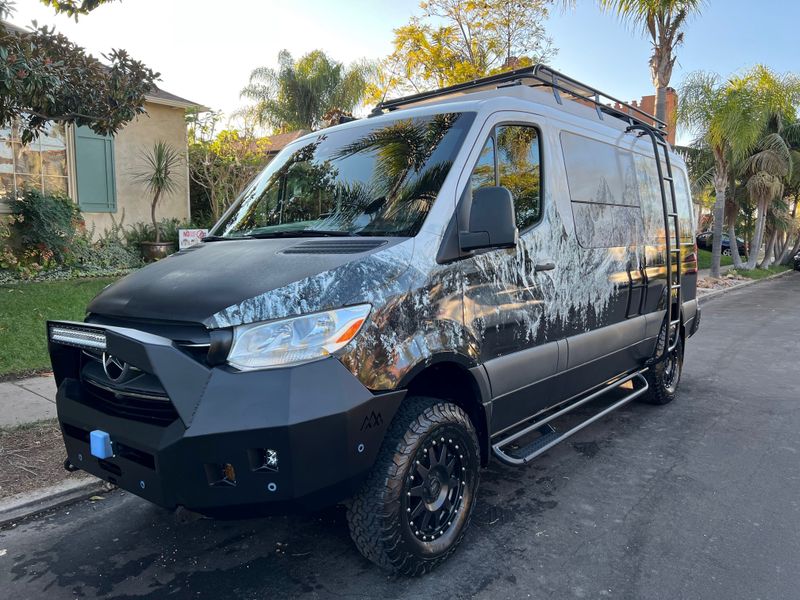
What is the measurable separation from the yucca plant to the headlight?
11285 mm

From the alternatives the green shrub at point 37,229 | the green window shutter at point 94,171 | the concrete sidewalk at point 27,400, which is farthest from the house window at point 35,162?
the concrete sidewalk at point 27,400

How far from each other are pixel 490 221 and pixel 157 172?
456 inches

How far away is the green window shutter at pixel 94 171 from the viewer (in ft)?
39.2

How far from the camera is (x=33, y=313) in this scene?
8.07 m

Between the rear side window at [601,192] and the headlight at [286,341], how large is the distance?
225cm

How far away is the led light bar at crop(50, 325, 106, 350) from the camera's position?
263cm

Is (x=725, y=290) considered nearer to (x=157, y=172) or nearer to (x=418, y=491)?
(x=157, y=172)

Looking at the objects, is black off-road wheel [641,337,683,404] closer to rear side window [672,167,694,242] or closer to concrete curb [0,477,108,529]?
rear side window [672,167,694,242]

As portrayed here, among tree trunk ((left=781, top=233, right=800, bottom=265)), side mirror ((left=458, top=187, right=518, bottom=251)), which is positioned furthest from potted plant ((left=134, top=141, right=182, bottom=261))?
tree trunk ((left=781, top=233, right=800, bottom=265))

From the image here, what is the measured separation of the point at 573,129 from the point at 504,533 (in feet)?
8.94

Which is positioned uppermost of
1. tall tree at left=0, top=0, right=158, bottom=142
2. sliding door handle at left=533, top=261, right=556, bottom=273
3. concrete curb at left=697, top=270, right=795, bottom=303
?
tall tree at left=0, top=0, right=158, bottom=142

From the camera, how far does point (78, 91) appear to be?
5.88 m

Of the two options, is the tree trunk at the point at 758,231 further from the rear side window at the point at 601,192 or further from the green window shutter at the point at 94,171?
the green window shutter at the point at 94,171

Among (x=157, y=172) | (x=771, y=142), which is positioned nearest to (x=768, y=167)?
(x=771, y=142)
